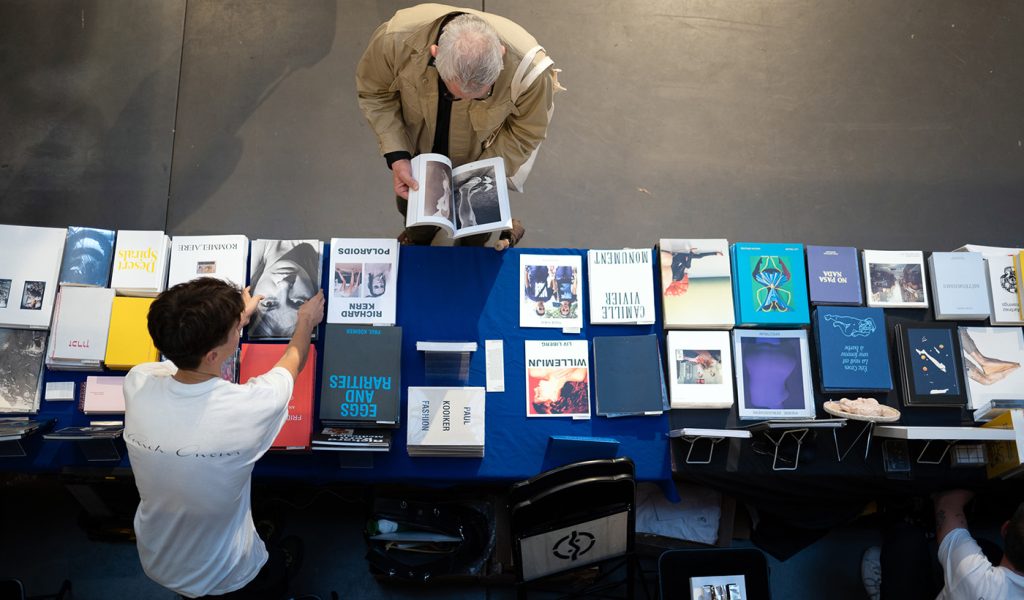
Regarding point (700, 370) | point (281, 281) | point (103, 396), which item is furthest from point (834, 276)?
point (103, 396)

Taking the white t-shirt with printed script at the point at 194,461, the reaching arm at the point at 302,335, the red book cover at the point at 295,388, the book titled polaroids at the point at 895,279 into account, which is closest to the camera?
the white t-shirt with printed script at the point at 194,461

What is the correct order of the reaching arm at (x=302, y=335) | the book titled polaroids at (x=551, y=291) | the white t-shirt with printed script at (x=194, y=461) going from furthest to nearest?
the book titled polaroids at (x=551, y=291) < the reaching arm at (x=302, y=335) < the white t-shirt with printed script at (x=194, y=461)

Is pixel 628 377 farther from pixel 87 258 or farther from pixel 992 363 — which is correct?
Answer: pixel 87 258

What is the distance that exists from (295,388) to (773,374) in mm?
1948

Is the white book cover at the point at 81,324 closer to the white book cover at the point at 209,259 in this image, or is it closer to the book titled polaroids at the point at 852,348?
the white book cover at the point at 209,259

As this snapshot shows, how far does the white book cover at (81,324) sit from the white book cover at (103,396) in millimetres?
96

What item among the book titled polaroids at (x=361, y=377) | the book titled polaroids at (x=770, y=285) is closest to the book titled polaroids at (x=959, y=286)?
the book titled polaroids at (x=770, y=285)

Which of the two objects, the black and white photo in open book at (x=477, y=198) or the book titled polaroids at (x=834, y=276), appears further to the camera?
the book titled polaroids at (x=834, y=276)

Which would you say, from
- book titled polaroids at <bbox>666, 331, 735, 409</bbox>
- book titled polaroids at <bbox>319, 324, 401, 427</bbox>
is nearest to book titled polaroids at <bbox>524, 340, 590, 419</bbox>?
book titled polaroids at <bbox>666, 331, 735, 409</bbox>

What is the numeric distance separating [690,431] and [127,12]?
3888 millimetres

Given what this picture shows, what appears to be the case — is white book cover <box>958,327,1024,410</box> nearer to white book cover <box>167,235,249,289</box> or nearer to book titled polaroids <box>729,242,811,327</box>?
book titled polaroids <box>729,242,811,327</box>

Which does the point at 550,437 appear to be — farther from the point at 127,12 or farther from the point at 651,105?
the point at 127,12

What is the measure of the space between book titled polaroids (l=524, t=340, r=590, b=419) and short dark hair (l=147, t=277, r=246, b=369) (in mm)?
1253

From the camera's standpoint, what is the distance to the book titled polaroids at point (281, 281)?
2990 millimetres
